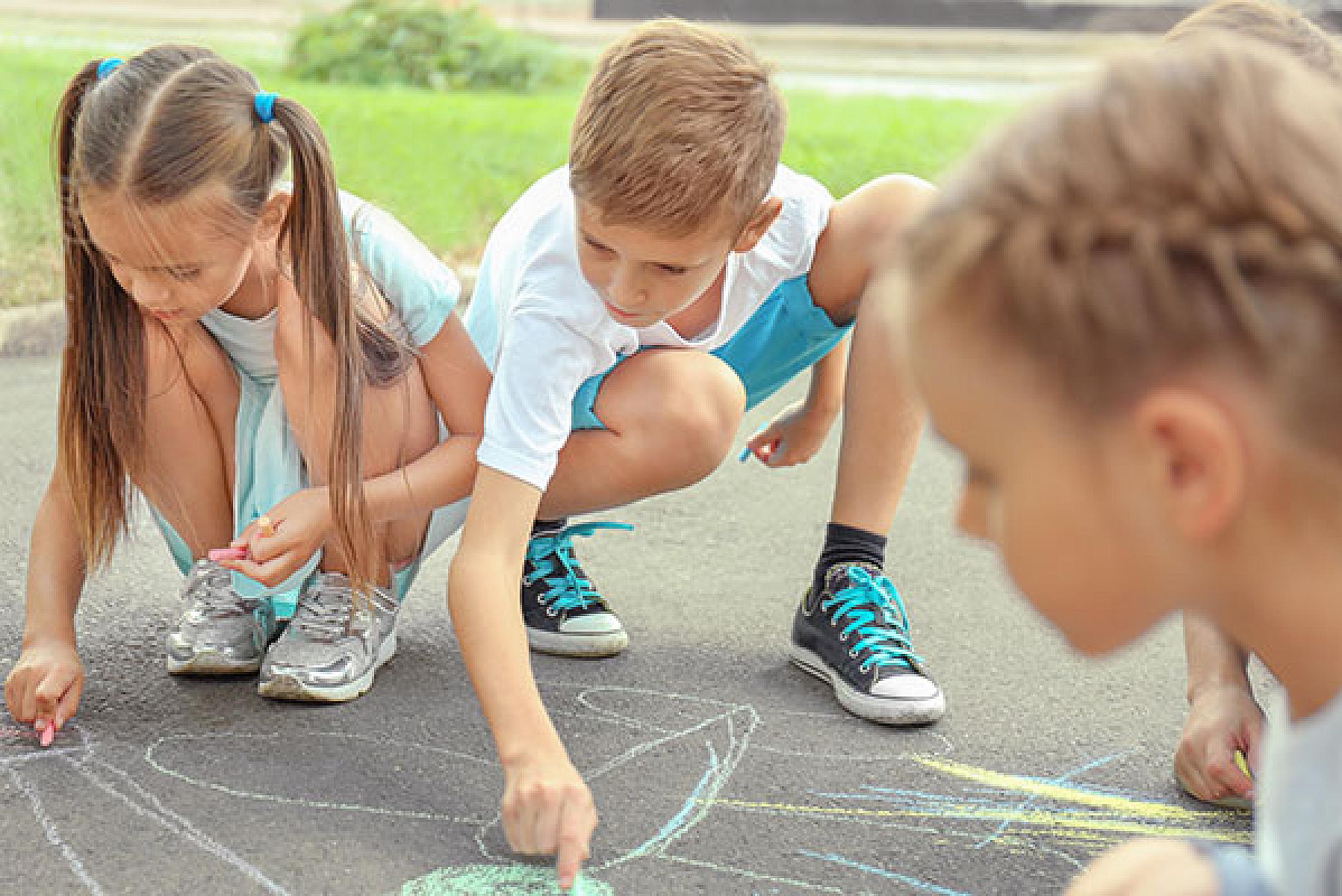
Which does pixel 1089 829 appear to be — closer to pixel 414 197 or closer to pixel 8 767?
pixel 8 767

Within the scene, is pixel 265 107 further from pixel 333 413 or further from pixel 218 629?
pixel 218 629

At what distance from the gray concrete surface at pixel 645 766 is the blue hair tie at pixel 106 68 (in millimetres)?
787

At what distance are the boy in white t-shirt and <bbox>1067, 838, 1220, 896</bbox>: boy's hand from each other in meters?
0.54

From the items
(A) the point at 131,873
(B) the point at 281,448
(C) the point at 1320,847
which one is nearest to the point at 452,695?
(B) the point at 281,448

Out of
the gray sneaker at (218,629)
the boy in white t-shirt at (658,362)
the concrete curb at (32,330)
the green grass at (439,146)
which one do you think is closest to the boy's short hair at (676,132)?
the boy in white t-shirt at (658,362)

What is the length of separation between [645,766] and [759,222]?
0.70 meters

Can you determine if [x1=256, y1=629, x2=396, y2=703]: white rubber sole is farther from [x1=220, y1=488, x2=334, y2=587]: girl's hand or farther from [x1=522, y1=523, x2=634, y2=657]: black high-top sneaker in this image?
[x1=522, y1=523, x2=634, y2=657]: black high-top sneaker

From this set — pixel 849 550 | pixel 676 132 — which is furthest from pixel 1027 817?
pixel 676 132

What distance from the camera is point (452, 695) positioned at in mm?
2012

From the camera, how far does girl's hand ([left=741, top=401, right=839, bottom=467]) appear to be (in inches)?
99.7

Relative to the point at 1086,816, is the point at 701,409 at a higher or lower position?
higher

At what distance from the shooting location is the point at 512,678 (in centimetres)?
162

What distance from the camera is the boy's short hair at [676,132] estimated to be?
69.6 inches

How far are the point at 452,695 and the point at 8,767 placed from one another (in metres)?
0.55
